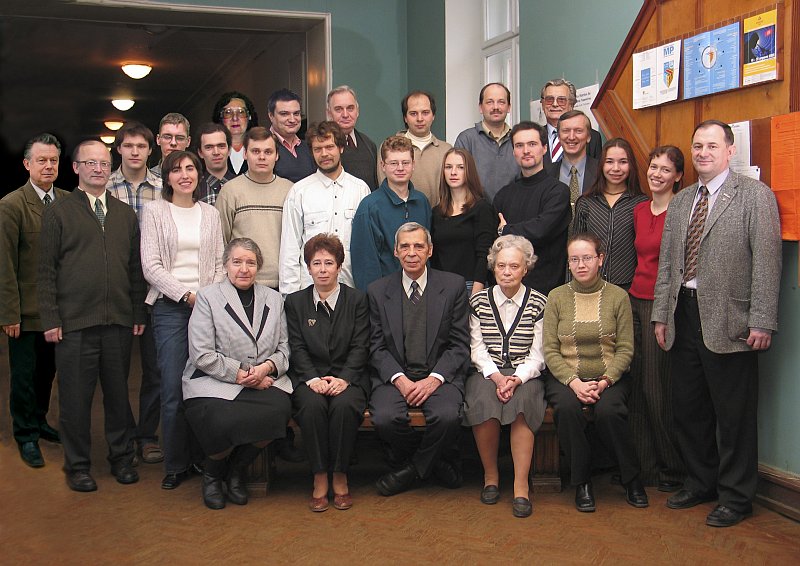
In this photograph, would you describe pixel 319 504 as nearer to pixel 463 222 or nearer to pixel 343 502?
pixel 343 502

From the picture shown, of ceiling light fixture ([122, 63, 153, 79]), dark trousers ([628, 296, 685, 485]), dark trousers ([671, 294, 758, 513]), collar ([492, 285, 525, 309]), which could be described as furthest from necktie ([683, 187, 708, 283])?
ceiling light fixture ([122, 63, 153, 79])

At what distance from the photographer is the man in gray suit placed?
368cm

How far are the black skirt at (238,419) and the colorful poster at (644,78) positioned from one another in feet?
7.88

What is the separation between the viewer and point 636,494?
402cm

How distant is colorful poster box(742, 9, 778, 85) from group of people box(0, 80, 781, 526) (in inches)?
14.0

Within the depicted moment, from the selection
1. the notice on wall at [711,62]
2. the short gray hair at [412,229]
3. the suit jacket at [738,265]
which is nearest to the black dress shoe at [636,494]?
the suit jacket at [738,265]

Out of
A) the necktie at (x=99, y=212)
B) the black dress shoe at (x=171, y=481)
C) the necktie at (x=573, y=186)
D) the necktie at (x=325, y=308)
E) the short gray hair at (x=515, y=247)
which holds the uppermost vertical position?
the necktie at (x=573, y=186)

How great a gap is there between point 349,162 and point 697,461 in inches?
95.6

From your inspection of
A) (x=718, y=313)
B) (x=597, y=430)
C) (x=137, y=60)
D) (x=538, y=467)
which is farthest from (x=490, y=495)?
(x=137, y=60)

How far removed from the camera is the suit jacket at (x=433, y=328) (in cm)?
424

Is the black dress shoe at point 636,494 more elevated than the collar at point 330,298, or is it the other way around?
the collar at point 330,298

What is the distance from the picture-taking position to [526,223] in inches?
175

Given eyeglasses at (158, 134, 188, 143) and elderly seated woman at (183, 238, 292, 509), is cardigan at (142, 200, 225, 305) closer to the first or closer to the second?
elderly seated woman at (183, 238, 292, 509)

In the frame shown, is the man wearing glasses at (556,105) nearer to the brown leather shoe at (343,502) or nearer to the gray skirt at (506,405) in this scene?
the gray skirt at (506,405)
